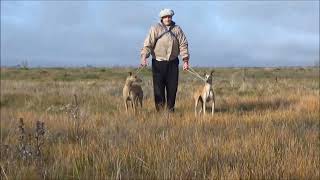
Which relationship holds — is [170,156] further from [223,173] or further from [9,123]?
[9,123]

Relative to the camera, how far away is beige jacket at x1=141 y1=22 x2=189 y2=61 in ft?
37.5

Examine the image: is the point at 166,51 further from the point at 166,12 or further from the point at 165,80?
the point at 166,12

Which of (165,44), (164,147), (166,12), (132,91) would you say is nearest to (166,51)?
(165,44)

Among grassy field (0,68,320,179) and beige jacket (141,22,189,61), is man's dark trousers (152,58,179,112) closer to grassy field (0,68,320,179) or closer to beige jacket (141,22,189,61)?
beige jacket (141,22,189,61)

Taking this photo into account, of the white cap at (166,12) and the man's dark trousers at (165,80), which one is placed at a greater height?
the white cap at (166,12)

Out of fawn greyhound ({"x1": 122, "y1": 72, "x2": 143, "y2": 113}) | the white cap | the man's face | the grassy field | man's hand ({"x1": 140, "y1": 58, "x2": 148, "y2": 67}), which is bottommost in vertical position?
the grassy field

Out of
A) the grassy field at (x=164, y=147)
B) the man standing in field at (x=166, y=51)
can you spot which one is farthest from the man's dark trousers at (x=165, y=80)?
the grassy field at (x=164, y=147)

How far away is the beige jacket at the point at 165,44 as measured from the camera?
11430 mm

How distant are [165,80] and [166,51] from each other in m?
0.64

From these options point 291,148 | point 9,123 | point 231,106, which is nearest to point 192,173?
point 291,148

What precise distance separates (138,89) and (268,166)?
7128 mm

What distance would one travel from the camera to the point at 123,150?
6.37 metres

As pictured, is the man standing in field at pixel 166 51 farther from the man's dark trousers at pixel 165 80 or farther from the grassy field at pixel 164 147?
the grassy field at pixel 164 147

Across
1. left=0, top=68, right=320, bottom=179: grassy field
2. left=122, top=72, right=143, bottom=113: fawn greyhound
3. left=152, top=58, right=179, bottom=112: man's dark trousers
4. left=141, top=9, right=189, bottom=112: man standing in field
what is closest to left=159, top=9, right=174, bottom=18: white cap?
left=141, top=9, right=189, bottom=112: man standing in field
